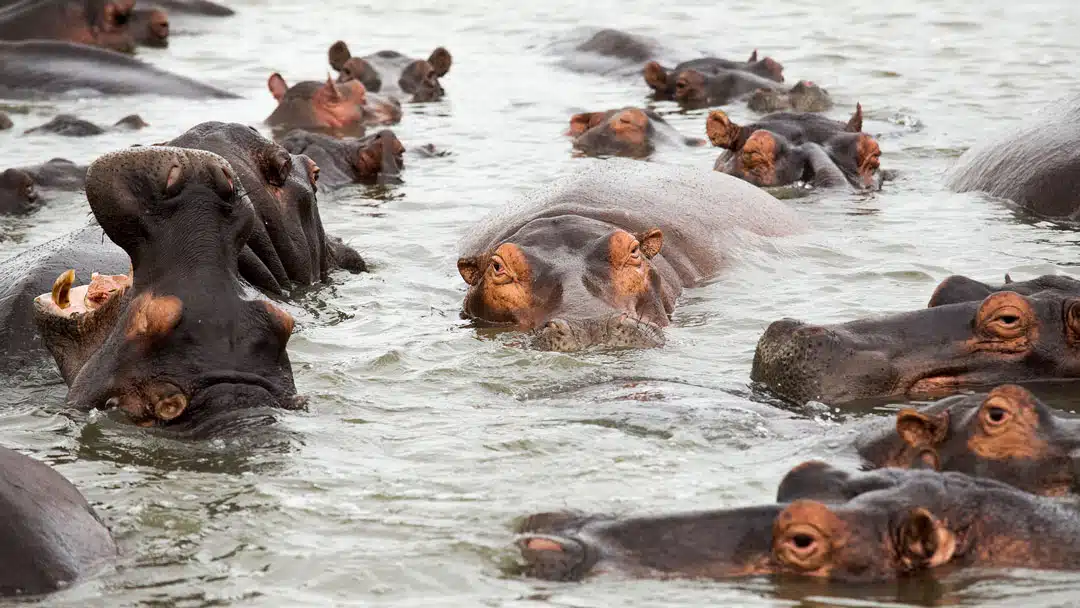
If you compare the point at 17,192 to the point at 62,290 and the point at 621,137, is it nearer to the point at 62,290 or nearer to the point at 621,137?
the point at 621,137

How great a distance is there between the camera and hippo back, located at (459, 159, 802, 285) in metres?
8.81

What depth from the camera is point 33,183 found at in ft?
35.9

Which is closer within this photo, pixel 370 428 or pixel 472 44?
pixel 370 428

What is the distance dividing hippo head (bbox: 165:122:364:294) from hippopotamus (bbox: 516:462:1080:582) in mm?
3495

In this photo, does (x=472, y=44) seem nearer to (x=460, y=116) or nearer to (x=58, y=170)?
(x=460, y=116)

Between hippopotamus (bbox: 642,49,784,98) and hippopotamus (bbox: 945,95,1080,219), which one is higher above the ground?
hippopotamus (bbox: 945,95,1080,219)

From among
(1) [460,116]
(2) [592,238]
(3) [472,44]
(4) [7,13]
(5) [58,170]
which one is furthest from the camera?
(3) [472,44]

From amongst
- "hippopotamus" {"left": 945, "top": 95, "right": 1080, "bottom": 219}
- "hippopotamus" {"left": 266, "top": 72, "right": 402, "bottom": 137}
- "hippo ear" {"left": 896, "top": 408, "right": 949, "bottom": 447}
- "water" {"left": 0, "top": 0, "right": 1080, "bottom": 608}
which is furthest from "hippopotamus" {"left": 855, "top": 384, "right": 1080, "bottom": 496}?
"hippopotamus" {"left": 266, "top": 72, "right": 402, "bottom": 137}

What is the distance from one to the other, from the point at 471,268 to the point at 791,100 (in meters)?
7.16

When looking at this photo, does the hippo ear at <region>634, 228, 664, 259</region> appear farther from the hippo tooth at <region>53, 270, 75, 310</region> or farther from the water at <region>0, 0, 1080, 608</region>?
the hippo tooth at <region>53, 270, 75, 310</region>

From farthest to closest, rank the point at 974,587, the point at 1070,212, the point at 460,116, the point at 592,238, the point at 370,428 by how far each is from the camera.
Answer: the point at 460,116, the point at 1070,212, the point at 592,238, the point at 370,428, the point at 974,587

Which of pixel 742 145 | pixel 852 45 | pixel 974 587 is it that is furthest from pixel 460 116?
pixel 974 587

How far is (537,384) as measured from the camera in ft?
22.4

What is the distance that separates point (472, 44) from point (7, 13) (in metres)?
5.25
